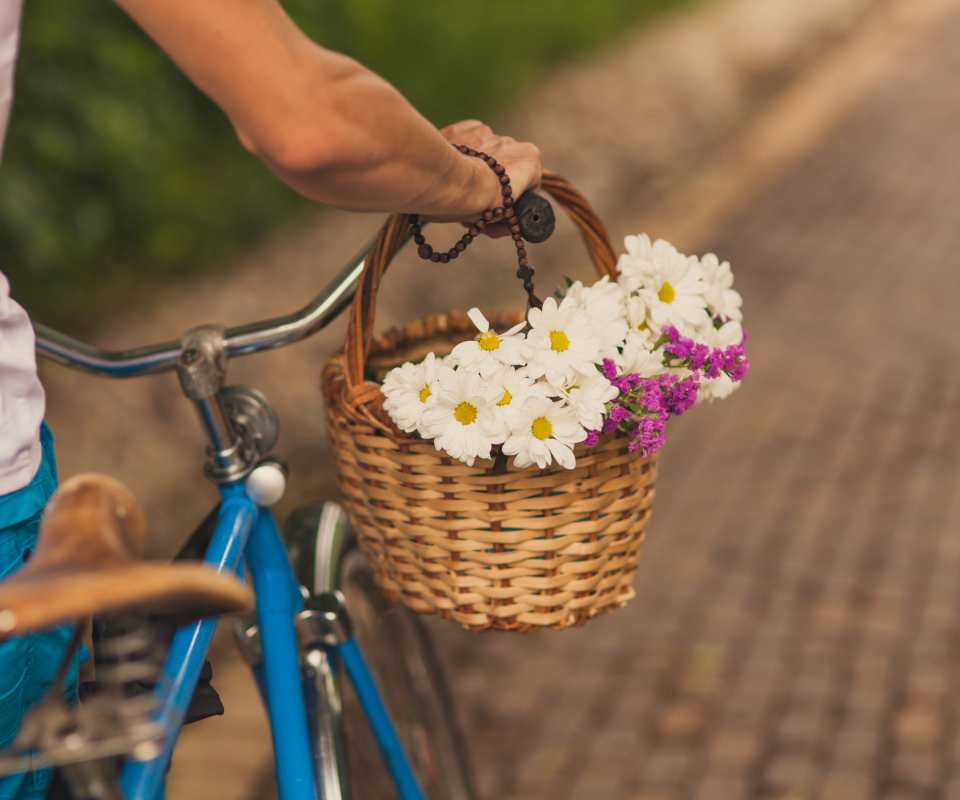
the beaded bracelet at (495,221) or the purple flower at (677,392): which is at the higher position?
the beaded bracelet at (495,221)

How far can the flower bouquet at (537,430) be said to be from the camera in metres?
1.04

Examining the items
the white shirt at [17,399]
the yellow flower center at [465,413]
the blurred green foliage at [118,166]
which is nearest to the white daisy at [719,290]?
the yellow flower center at [465,413]

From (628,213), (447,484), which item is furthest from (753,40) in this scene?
(447,484)

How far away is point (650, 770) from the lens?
2381mm

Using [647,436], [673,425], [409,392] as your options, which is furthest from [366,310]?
[673,425]

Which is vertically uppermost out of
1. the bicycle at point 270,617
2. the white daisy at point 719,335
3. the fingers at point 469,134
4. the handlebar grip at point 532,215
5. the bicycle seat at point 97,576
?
the fingers at point 469,134

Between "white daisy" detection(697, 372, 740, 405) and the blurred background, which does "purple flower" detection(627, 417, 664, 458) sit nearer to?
"white daisy" detection(697, 372, 740, 405)

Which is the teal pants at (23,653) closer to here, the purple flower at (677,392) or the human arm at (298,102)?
the human arm at (298,102)

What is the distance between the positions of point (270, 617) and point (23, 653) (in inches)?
14.8

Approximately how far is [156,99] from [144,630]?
349 cm

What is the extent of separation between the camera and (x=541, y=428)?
1040 millimetres

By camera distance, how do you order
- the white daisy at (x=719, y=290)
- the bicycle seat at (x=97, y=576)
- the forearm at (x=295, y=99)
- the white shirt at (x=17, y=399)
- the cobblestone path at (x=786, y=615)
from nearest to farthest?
the bicycle seat at (x=97, y=576)
the forearm at (x=295, y=99)
the white shirt at (x=17, y=399)
the white daisy at (x=719, y=290)
the cobblestone path at (x=786, y=615)

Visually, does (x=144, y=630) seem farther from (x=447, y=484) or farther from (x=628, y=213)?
(x=628, y=213)

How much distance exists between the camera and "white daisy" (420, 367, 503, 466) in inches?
40.4
